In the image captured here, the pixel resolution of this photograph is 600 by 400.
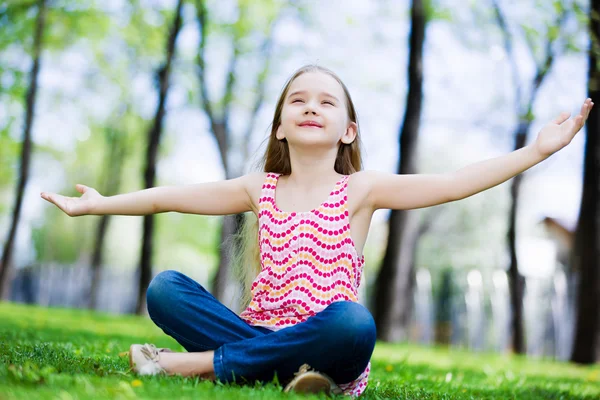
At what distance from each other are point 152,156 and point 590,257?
29.1ft

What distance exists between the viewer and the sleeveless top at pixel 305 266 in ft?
9.73

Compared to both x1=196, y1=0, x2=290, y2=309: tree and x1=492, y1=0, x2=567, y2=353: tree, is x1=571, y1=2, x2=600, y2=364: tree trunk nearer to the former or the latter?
x1=492, y1=0, x2=567, y2=353: tree

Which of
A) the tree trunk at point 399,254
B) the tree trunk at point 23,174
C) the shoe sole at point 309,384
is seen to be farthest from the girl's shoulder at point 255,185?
the tree trunk at point 23,174

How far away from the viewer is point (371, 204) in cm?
324

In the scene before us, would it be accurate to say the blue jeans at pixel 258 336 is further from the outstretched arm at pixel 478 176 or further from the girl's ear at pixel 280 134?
the girl's ear at pixel 280 134

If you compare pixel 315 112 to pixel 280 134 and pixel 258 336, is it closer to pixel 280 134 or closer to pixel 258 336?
pixel 280 134

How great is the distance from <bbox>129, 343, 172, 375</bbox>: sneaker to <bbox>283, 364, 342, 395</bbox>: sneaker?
0.58 meters

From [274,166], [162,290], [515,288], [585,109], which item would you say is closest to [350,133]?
[274,166]

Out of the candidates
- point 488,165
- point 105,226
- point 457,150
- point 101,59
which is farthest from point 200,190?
point 457,150

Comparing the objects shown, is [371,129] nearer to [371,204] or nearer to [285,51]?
[285,51]

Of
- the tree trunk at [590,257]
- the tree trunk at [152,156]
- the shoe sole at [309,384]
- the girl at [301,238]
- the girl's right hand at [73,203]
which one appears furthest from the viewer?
the tree trunk at [152,156]

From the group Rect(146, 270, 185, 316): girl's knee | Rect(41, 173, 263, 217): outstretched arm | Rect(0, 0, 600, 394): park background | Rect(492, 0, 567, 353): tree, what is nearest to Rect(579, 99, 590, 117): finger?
Rect(41, 173, 263, 217): outstretched arm

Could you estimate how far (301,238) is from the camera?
10.0 feet

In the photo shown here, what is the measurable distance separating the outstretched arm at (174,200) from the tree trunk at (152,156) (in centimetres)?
1096
